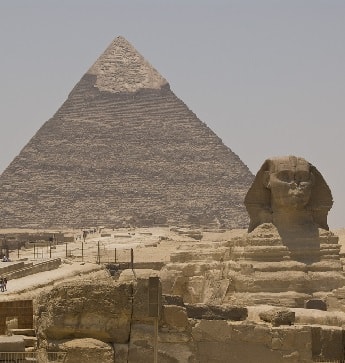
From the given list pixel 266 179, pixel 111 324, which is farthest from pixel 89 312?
pixel 266 179

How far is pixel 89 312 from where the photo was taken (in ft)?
21.1

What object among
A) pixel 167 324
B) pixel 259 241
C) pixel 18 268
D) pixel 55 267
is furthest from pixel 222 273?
pixel 167 324

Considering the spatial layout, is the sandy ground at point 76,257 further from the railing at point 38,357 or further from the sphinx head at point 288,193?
the railing at point 38,357

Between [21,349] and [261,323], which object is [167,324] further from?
[261,323]

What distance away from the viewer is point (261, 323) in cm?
778

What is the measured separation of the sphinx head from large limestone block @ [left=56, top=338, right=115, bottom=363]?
1610 centimetres

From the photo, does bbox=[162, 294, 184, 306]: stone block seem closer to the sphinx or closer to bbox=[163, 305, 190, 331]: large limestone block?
bbox=[163, 305, 190, 331]: large limestone block

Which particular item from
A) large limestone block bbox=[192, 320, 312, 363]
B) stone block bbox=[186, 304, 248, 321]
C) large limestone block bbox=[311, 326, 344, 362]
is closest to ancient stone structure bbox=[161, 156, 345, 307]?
stone block bbox=[186, 304, 248, 321]

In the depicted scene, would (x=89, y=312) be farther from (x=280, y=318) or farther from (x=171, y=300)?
(x=280, y=318)

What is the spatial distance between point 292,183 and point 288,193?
0.16 m

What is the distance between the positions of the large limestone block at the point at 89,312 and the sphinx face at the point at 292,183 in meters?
16.0

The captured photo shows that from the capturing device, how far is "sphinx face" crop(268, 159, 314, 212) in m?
22.4

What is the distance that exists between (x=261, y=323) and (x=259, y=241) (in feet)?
48.8

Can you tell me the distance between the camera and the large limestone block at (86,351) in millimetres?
6379
